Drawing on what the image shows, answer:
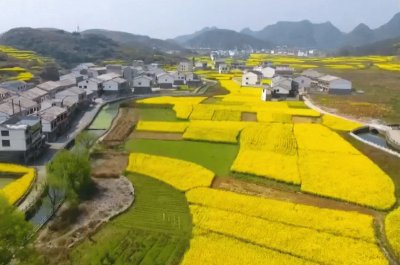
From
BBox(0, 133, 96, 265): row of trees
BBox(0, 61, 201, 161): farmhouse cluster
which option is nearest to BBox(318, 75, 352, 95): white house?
BBox(0, 61, 201, 161): farmhouse cluster

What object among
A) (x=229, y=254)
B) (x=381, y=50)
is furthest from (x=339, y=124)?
(x=381, y=50)

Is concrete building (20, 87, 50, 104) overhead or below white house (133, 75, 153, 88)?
below

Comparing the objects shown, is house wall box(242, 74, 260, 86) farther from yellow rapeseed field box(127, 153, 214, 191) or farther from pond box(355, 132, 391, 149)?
yellow rapeseed field box(127, 153, 214, 191)

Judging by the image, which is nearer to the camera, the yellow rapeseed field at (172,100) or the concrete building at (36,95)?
the concrete building at (36,95)

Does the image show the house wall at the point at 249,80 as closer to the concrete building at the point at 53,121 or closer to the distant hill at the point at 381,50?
the concrete building at the point at 53,121

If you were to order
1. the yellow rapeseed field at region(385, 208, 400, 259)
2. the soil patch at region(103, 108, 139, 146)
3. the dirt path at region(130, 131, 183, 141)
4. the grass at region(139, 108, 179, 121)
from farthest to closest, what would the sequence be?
the grass at region(139, 108, 179, 121), the dirt path at region(130, 131, 183, 141), the soil patch at region(103, 108, 139, 146), the yellow rapeseed field at region(385, 208, 400, 259)

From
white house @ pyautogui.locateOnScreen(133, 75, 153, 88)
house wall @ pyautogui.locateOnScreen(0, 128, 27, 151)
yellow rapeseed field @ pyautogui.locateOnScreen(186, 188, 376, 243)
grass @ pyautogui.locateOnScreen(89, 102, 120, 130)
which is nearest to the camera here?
yellow rapeseed field @ pyautogui.locateOnScreen(186, 188, 376, 243)

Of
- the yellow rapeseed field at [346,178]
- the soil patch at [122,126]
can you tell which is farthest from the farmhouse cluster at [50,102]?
the yellow rapeseed field at [346,178]

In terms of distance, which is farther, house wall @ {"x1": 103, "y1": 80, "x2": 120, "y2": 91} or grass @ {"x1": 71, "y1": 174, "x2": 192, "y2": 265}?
house wall @ {"x1": 103, "y1": 80, "x2": 120, "y2": 91}
